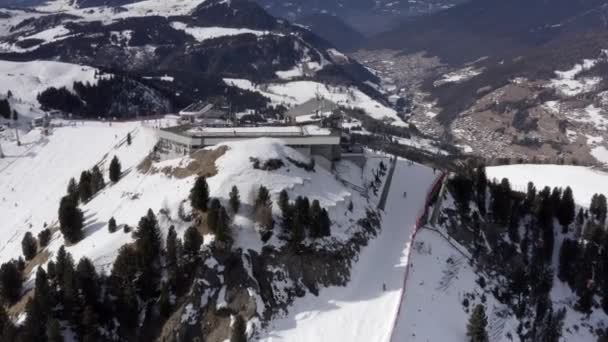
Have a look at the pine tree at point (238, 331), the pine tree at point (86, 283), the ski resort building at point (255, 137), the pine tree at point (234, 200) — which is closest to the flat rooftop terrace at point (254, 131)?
the ski resort building at point (255, 137)

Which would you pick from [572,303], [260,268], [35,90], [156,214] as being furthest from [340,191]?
[35,90]

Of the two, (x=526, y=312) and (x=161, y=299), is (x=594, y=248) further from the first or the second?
(x=161, y=299)

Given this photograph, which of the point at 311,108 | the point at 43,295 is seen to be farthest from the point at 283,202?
the point at 311,108

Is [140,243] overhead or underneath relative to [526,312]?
overhead

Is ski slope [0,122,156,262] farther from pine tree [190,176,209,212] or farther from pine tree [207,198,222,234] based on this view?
pine tree [207,198,222,234]

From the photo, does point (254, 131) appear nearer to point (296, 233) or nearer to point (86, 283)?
point (296, 233)

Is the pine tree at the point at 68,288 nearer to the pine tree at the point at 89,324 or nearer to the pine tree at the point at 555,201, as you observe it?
the pine tree at the point at 89,324

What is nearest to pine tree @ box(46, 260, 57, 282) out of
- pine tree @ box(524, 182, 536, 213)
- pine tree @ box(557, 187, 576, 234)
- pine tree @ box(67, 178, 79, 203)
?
pine tree @ box(67, 178, 79, 203)
